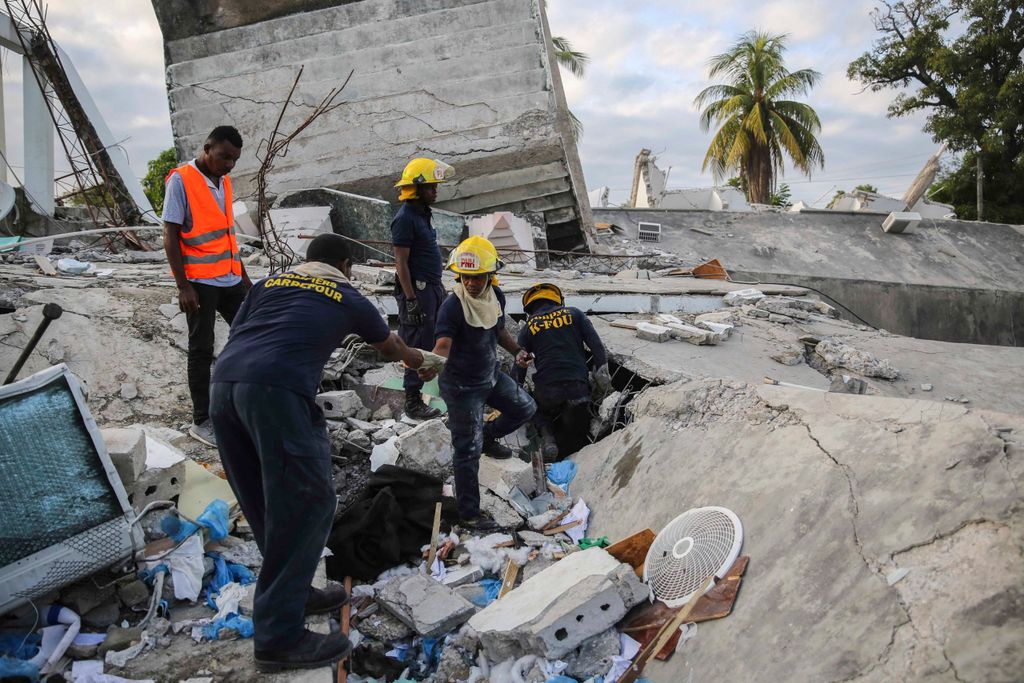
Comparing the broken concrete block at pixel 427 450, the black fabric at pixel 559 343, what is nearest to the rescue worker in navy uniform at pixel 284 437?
the broken concrete block at pixel 427 450

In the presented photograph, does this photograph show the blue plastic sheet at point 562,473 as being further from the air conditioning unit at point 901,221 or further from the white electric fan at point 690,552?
the air conditioning unit at point 901,221

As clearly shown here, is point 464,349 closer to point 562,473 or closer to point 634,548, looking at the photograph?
point 562,473

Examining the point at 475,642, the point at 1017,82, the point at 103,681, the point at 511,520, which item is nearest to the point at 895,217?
the point at 1017,82

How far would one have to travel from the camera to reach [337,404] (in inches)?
177

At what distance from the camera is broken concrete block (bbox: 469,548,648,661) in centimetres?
257

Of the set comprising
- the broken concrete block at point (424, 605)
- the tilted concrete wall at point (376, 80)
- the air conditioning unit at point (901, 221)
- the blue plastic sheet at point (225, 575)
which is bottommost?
the broken concrete block at point (424, 605)

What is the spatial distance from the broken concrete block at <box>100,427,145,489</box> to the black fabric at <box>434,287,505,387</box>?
4.84ft

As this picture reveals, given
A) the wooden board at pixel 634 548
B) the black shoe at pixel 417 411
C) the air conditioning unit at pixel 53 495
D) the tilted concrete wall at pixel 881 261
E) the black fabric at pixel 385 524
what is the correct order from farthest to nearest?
the tilted concrete wall at pixel 881 261 < the black shoe at pixel 417 411 < the black fabric at pixel 385 524 < the wooden board at pixel 634 548 < the air conditioning unit at pixel 53 495

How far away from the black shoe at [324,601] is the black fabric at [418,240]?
2.31m

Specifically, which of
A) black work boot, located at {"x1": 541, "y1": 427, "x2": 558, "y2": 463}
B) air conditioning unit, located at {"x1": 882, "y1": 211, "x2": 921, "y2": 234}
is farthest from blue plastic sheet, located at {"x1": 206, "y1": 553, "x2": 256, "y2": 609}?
air conditioning unit, located at {"x1": 882, "y1": 211, "x2": 921, "y2": 234}

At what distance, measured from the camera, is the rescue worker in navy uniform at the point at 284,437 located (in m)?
2.23

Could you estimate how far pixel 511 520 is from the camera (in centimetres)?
Answer: 374

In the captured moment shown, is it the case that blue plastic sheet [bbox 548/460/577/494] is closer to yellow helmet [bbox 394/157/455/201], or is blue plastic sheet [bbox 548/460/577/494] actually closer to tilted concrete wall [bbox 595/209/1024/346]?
yellow helmet [bbox 394/157/455/201]

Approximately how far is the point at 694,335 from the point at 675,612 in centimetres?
349
